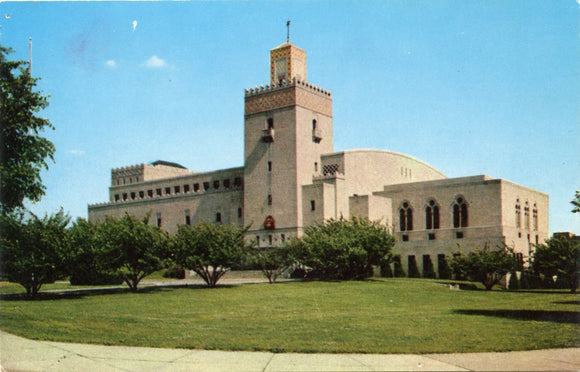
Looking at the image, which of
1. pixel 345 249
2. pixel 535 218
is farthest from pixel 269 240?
pixel 535 218

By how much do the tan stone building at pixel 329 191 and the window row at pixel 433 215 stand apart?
0.32ft

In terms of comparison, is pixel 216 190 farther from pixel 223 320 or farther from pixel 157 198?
pixel 223 320

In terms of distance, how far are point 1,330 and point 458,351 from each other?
11.0 meters

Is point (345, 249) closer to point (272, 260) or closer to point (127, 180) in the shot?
point (272, 260)

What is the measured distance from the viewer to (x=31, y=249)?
28.0m

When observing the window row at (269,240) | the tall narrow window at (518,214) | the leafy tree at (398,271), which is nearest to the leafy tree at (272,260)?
the leafy tree at (398,271)

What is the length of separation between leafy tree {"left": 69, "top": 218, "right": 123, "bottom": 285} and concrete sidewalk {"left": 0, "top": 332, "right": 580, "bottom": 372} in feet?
57.6

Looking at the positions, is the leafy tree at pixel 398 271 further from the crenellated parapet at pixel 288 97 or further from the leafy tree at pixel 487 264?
the crenellated parapet at pixel 288 97

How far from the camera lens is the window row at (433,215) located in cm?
5663

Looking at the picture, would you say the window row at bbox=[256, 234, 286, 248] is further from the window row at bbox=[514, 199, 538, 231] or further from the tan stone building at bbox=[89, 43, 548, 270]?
the window row at bbox=[514, 199, 538, 231]

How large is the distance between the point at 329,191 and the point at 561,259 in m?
24.4

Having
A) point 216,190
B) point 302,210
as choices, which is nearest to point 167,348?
point 302,210

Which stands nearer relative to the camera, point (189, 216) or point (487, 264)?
point (487, 264)

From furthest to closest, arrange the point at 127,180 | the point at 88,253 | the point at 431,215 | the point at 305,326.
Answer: the point at 127,180, the point at 431,215, the point at 88,253, the point at 305,326
